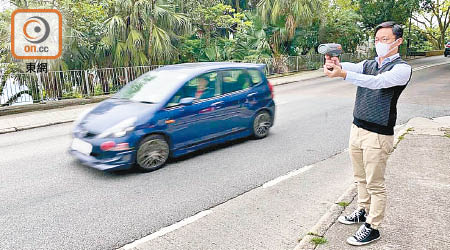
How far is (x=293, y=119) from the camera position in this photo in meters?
9.25

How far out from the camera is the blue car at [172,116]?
5281 mm

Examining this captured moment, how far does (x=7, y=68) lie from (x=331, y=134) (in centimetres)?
1104

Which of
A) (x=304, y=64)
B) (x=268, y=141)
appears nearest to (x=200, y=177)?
(x=268, y=141)

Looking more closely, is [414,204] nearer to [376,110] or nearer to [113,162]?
[376,110]

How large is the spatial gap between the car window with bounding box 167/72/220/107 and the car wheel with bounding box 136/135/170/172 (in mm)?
645

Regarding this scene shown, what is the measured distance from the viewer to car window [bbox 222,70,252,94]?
6.68 metres

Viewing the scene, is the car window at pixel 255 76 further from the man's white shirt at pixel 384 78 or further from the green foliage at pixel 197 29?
the green foliage at pixel 197 29

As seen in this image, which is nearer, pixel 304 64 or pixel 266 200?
pixel 266 200

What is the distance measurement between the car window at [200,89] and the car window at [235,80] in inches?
8.5

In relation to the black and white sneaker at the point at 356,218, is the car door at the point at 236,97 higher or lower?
higher

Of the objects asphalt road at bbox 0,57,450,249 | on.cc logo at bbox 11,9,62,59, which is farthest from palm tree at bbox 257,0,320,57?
asphalt road at bbox 0,57,450,249

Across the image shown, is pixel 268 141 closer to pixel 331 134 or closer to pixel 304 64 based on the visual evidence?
pixel 331 134

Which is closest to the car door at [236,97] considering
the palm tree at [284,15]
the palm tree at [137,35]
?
the palm tree at [137,35]

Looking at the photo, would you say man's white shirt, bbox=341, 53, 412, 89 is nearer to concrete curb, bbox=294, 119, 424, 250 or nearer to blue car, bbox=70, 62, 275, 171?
concrete curb, bbox=294, 119, 424, 250
